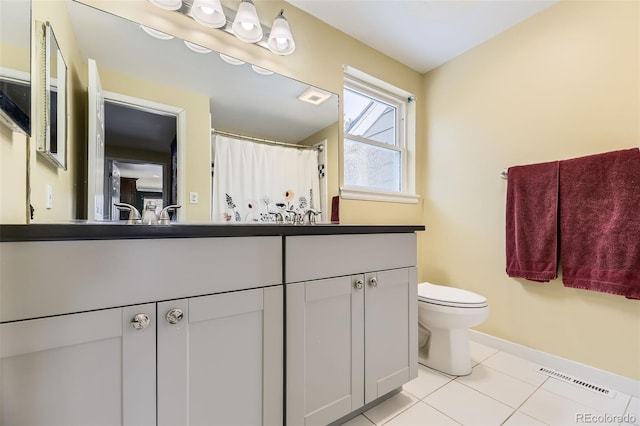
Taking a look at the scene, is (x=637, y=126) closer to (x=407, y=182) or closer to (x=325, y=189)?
(x=407, y=182)

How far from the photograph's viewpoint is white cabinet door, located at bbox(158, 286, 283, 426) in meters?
0.73

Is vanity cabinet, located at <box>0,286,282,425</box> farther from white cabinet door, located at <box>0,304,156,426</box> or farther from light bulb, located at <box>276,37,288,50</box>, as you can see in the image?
light bulb, located at <box>276,37,288,50</box>

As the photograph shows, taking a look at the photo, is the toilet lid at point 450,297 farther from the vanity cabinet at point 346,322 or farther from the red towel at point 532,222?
the red towel at point 532,222

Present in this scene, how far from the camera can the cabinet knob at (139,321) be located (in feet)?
2.22

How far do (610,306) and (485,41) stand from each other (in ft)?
6.19

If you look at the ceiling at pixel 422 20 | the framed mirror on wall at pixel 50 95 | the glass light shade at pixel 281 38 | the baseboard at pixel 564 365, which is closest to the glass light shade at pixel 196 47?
the glass light shade at pixel 281 38

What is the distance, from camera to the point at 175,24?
1.29 meters

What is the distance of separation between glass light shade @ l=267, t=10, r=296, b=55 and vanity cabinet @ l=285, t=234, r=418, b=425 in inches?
46.4

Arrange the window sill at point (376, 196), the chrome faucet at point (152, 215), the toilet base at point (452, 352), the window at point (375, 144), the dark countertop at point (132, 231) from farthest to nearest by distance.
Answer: the window at point (375, 144) < the window sill at point (376, 196) < the toilet base at point (452, 352) < the chrome faucet at point (152, 215) < the dark countertop at point (132, 231)

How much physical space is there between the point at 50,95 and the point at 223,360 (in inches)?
41.5

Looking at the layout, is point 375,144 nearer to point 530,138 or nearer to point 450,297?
point 530,138

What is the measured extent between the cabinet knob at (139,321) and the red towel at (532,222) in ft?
6.69

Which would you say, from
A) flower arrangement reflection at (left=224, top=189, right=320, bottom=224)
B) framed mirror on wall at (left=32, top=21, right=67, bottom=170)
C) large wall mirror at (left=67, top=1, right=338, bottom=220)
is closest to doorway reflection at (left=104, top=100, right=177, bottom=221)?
large wall mirror at (left=67, top=1, right=338, bottom=220)

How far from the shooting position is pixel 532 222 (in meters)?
1.71
